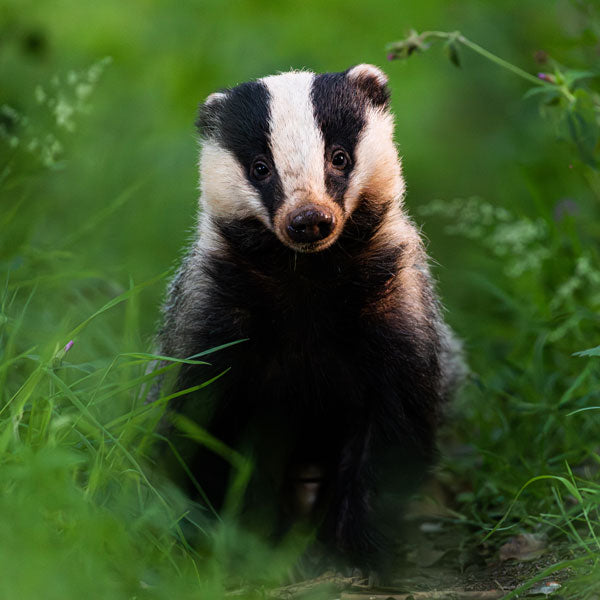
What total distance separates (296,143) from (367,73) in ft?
1.62

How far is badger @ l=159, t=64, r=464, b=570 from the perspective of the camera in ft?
11.1

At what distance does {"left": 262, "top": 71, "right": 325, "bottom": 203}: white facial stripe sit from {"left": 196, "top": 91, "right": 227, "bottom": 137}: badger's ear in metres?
0.27

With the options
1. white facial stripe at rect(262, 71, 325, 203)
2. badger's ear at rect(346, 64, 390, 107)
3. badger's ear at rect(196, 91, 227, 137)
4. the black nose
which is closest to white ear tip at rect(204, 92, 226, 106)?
badger's ear at rect(196, 91, 227, 137)

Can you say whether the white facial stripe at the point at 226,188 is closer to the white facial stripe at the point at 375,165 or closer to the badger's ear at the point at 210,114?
the badger's ear at the point at 210,114

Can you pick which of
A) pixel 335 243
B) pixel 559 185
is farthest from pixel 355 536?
pixel 559 185

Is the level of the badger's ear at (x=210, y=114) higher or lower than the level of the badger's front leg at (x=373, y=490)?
higher

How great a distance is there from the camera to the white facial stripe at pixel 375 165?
11.1 feet

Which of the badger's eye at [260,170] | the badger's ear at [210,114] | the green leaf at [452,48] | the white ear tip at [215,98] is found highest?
the green leaf at [452,48]

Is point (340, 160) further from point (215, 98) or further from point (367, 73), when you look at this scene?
point (215, 98)

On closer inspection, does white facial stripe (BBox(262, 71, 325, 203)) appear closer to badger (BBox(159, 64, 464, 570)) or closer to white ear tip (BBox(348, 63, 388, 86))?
badger (BBox(159, 64, 464, 570))

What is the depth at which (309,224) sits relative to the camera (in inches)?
123

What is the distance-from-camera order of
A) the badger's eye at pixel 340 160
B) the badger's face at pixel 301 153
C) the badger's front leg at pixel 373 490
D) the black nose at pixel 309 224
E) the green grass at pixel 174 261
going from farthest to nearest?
1. the badger's front leg at pixel 373 490
2. the badger's eye at pixel 340 160
3. the badger's face at pixel 301 153
4. the black nose at pixel 309 224
5. the green grass at pixel 174 261


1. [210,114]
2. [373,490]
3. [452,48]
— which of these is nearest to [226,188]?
[210,114]

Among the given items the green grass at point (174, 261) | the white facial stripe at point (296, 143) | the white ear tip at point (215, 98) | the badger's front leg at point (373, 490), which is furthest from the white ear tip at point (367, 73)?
the badger's front leg at point (373, 490)
